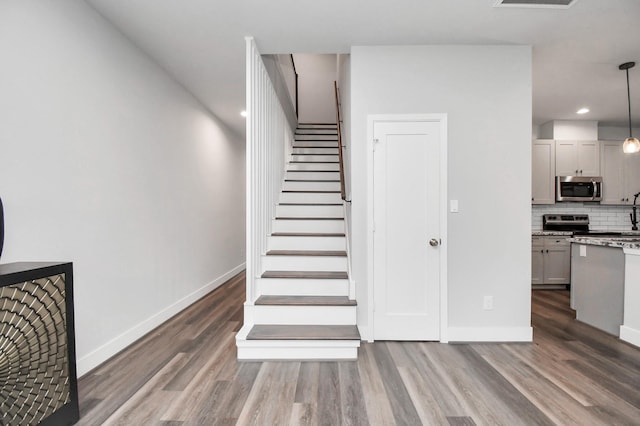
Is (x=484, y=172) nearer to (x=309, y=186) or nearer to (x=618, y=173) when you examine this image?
(x=309, y=186)

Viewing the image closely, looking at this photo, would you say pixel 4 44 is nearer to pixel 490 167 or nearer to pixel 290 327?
pixel 290 327

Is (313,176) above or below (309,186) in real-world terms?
above

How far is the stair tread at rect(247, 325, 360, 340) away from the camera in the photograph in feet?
Result: 8.29

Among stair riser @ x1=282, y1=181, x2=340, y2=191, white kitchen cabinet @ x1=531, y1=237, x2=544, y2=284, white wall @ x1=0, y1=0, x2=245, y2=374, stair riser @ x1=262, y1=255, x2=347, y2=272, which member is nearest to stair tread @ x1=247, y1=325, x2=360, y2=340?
stair riser @ x1=262, y1=255, x2=347, y2=272

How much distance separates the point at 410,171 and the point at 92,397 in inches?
118

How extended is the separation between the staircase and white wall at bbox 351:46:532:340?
37cm

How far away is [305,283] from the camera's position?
121 inches

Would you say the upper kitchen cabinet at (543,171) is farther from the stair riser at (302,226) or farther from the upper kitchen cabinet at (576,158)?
the stair riser at (302,226)

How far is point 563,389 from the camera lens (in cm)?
213

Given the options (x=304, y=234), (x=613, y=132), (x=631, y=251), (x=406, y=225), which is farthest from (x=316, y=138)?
(x=613, y=132)

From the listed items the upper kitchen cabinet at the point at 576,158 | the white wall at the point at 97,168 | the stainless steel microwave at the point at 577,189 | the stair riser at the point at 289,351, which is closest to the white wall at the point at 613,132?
the upper kitchen cabinet at the point at 576,158

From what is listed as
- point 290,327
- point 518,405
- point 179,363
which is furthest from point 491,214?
point 179,363

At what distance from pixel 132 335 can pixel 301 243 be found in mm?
1854

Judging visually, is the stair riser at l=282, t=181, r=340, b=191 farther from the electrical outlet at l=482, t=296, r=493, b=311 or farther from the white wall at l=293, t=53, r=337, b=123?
the white wall at l=293, t=53, r=337, b=123
